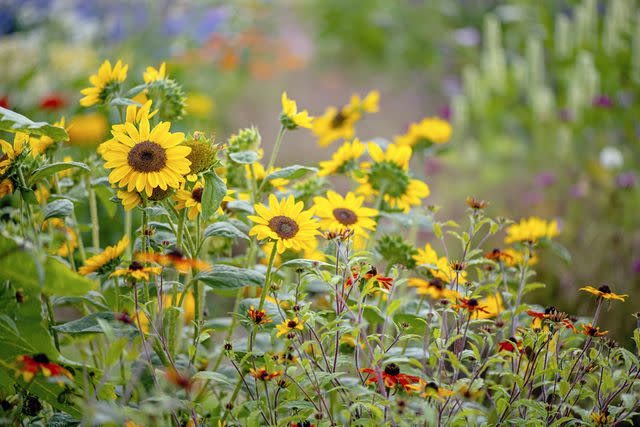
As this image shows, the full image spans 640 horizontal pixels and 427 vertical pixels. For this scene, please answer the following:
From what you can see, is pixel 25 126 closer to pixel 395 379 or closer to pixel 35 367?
pixel 35 367

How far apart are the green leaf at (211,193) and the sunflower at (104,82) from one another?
1.03 ft

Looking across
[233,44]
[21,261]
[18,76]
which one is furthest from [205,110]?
[21,261]

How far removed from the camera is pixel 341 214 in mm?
1161

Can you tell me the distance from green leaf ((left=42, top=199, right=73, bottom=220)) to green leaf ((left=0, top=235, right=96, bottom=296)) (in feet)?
0.24

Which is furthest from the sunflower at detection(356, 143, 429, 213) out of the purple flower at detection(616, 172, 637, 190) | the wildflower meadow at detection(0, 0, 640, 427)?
the purple flower at detection(616, 172, 637, 190)

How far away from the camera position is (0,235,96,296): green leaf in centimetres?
89

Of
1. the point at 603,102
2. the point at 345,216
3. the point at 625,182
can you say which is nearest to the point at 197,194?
the point at 345,216

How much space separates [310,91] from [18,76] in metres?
2.13

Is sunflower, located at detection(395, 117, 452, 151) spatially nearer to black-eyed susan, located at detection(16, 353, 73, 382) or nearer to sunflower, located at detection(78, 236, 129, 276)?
sunflower, located at detection(78, 236, 129, 276)

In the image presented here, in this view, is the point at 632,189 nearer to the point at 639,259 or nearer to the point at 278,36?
the point at 639,259

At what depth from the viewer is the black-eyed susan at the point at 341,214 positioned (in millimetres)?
1141

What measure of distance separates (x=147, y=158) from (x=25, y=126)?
190 mm

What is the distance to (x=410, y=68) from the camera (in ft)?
15.3

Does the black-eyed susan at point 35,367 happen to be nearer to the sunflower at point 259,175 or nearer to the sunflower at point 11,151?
the sunflower at point 11,151
